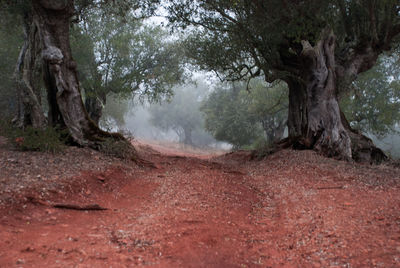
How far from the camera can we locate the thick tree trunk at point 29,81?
9.03 metres

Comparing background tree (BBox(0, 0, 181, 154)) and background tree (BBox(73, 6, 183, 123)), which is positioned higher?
background tree (BBox(73, 6, 183, 123))

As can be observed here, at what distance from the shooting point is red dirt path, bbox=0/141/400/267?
9.68ft

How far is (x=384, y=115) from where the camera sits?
65.2 ft

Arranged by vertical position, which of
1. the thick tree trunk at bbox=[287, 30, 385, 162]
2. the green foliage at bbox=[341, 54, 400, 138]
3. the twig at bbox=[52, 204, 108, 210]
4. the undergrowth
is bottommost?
the twig at bbox=[52, 204, 108, 210]

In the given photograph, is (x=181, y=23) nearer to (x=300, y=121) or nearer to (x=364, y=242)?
(x=300, y=121)

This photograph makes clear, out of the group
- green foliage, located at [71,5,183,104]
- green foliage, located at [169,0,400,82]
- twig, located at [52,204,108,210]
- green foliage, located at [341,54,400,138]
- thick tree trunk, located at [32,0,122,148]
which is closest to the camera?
twig, located at [52,204,108,210]

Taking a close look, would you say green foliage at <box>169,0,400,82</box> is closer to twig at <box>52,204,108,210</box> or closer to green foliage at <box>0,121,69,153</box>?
green foliage at <box>0,121,69,153</box>

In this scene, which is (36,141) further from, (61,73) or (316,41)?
(316,41)

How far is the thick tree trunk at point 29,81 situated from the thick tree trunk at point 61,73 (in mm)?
466

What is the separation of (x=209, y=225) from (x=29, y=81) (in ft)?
28.1

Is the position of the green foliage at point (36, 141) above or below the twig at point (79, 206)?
above

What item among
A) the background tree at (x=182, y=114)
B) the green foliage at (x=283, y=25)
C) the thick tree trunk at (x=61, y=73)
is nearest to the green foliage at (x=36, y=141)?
the thick tree trunk at (x=61, y=73)

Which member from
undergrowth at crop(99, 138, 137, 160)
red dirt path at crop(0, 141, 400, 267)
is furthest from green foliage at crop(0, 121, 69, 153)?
red dirt path at crop(0, 141, 400, 267)

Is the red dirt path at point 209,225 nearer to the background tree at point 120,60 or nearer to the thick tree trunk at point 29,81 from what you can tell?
the thick tree trunk at point 29,81
